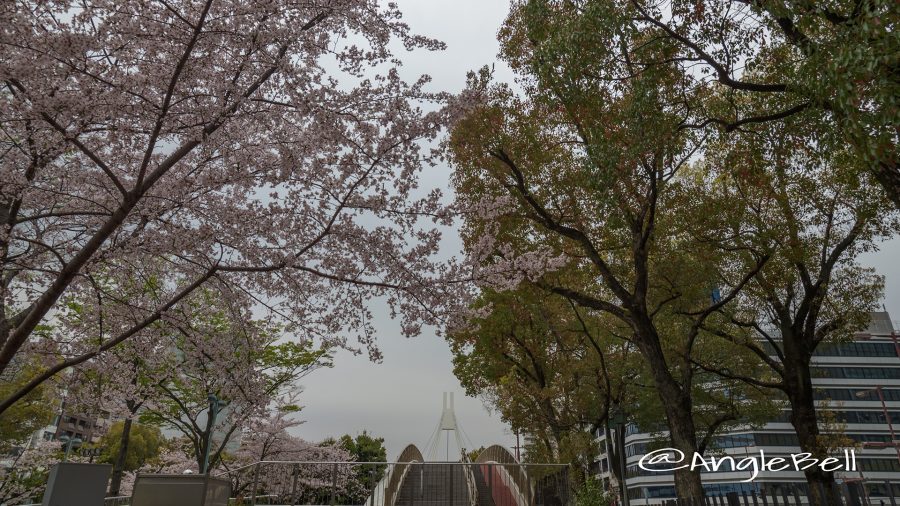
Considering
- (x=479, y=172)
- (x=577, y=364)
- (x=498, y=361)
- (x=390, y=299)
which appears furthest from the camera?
(x=498, y=361)

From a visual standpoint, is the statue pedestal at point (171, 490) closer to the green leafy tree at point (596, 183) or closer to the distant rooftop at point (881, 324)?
the green leafy tree at point (596, 183)

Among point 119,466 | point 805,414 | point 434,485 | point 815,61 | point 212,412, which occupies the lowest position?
point 434,485

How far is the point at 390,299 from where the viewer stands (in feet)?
22.5

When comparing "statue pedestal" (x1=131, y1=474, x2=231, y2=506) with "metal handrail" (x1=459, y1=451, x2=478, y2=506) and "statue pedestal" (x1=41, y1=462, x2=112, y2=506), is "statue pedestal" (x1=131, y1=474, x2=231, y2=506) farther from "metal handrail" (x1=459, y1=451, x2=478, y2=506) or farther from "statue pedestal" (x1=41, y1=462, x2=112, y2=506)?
"metal handrail" (x1=459, y1=451, x2=478, y2=506)

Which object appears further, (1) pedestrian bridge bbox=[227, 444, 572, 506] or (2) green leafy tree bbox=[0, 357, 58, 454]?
(2) green leafy tree bbox=[0, 357, 58, 454]

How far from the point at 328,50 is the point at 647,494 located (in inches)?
3001

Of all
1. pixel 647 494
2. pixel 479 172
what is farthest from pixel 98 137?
pixel 647 494

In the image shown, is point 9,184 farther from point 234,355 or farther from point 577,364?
point 577,364

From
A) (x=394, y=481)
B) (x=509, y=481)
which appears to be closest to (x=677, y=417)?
(x=509, y=481)

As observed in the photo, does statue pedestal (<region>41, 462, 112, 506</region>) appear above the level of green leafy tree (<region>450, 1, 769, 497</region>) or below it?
below

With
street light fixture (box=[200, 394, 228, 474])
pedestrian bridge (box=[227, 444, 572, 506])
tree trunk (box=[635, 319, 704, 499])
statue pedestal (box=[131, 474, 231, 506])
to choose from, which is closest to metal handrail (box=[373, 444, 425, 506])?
pedestrian bridge (box=[227, 444, 572, 506])

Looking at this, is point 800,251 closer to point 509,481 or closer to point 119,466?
point 509,481

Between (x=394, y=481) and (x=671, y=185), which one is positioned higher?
(x=671, y=185)

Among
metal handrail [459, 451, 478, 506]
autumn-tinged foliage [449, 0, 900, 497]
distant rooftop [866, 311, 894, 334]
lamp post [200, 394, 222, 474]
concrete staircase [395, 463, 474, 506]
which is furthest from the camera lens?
distant rooftop [866, 311, 894, 334]
